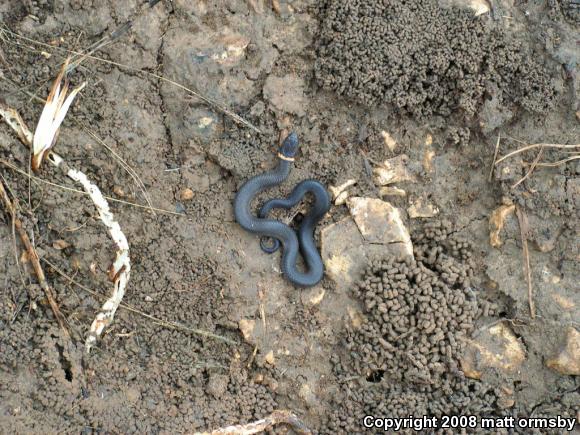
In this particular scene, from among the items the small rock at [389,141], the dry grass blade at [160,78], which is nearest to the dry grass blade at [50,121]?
the dry grass blade at [160,78]

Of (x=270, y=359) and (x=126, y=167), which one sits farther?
(x=270, y=359)

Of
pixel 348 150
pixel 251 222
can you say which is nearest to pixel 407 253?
pixel 348 150

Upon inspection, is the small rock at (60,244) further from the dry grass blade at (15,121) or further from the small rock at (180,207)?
the small rock at (180,207)

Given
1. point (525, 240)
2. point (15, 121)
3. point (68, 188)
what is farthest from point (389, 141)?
point (15, 121)

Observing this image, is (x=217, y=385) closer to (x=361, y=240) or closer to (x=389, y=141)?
(x=361, y=240)

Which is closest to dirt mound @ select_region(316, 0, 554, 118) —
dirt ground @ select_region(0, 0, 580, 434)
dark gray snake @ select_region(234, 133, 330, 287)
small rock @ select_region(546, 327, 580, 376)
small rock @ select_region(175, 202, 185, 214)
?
dirt ground @ select_region(0, 0, 580, 434)

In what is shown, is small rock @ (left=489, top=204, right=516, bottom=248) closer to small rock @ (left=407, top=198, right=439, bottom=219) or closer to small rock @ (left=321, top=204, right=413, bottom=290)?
small rock @ (left=407, top=198, right=439, bottom=219)

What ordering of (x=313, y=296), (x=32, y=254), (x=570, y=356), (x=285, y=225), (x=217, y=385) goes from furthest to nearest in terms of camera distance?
(x=285, y=225)
(x=313, y=296)
(x=217, y=385)
(x=570, y=356)
(x=32, y=254)

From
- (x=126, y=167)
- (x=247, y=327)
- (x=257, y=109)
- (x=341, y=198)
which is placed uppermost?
(x=257, y=109)
